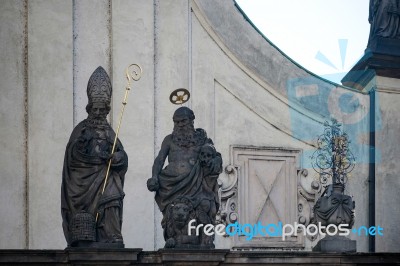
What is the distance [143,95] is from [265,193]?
2.30 meters

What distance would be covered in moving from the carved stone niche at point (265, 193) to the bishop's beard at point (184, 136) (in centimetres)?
307

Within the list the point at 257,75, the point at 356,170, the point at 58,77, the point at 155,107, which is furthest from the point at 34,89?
the point at 356,170

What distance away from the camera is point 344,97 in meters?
24.8

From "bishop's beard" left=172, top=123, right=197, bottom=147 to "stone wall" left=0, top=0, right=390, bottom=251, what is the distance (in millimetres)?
2528

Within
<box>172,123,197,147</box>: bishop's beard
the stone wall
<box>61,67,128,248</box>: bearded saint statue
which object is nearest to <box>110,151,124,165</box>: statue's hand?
<box>61,67,128,248</box>: bearded saint statue

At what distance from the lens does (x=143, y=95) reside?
23.3 metres

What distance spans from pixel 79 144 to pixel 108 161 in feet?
1.32

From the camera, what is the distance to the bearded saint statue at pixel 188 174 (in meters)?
20.3

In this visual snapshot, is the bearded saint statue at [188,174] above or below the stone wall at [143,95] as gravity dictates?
below

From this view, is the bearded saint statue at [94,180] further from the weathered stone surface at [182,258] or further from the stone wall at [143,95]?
the stone wall at [143,95]

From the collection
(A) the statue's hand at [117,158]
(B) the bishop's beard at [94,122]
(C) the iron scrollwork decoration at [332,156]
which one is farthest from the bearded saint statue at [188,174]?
(C) the iron scrollwork decoration at [332,156]

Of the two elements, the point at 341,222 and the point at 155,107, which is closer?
the point at 341,222

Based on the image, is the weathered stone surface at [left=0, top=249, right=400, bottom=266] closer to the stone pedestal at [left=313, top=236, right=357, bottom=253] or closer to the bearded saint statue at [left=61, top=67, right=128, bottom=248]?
the bearded saint statue at [left=61, top=67, right=128, bottom=248]

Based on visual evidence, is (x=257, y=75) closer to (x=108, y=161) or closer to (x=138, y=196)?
(x=138, y=196)
